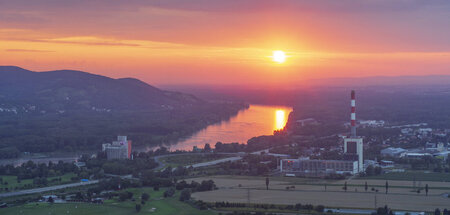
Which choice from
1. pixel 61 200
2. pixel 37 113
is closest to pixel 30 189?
pixel 61 200

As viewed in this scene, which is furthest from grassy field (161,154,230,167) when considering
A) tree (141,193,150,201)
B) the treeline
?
tree (141,193,150,201)

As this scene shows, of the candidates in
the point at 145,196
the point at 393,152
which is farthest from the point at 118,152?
the point at 393,152

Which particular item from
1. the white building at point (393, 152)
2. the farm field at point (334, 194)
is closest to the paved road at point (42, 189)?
the farm field at point (334, 194)

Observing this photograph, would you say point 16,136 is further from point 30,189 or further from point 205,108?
point 205,108

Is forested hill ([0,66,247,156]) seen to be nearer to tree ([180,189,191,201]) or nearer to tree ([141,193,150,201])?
tree ([141,193,150,201])

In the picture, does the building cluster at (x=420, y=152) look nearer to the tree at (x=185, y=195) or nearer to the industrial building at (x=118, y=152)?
the industrial building at (x=118, y=152)
